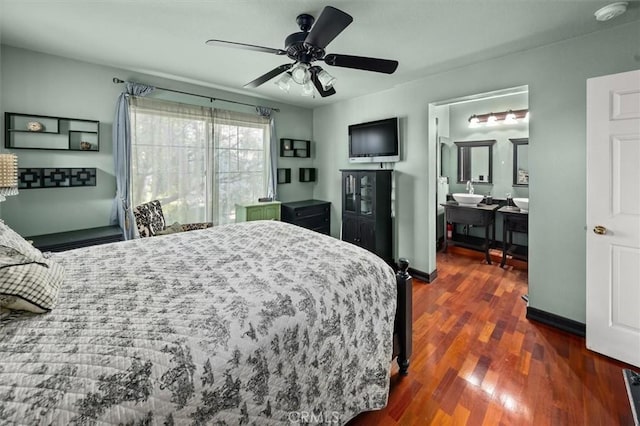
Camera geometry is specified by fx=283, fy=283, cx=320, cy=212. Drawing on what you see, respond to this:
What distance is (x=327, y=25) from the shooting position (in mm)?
1653

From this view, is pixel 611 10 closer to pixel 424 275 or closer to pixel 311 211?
pixel 424 275

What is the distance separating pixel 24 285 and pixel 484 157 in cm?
555

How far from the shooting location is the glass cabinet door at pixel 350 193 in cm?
420

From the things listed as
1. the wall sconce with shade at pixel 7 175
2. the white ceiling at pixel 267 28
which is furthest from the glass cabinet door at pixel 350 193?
the wall sconce with shade at pixel 7 175

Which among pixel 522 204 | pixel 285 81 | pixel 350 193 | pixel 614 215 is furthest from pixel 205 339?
pixel 522 204

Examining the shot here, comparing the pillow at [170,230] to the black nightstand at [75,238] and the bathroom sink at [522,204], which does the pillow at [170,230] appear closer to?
the black nightstand at [75,238]

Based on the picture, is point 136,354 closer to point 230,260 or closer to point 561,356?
point 230,260

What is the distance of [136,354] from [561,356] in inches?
112

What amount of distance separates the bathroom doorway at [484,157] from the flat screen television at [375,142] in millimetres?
713

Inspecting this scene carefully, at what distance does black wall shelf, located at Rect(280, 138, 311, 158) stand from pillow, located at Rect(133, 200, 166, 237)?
2181 mm

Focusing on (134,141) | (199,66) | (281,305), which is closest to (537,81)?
(281,305)

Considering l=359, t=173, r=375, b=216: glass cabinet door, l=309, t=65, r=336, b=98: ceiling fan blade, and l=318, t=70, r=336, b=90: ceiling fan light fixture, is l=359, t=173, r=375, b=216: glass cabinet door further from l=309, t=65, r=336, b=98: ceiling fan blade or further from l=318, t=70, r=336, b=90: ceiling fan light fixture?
l=318, t=70, r=336, b=90: ceiling fan light fixture

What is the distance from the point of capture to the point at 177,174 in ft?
12.2

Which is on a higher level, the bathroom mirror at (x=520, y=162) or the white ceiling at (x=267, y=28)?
the white ceiling at (x=267, y=28)
